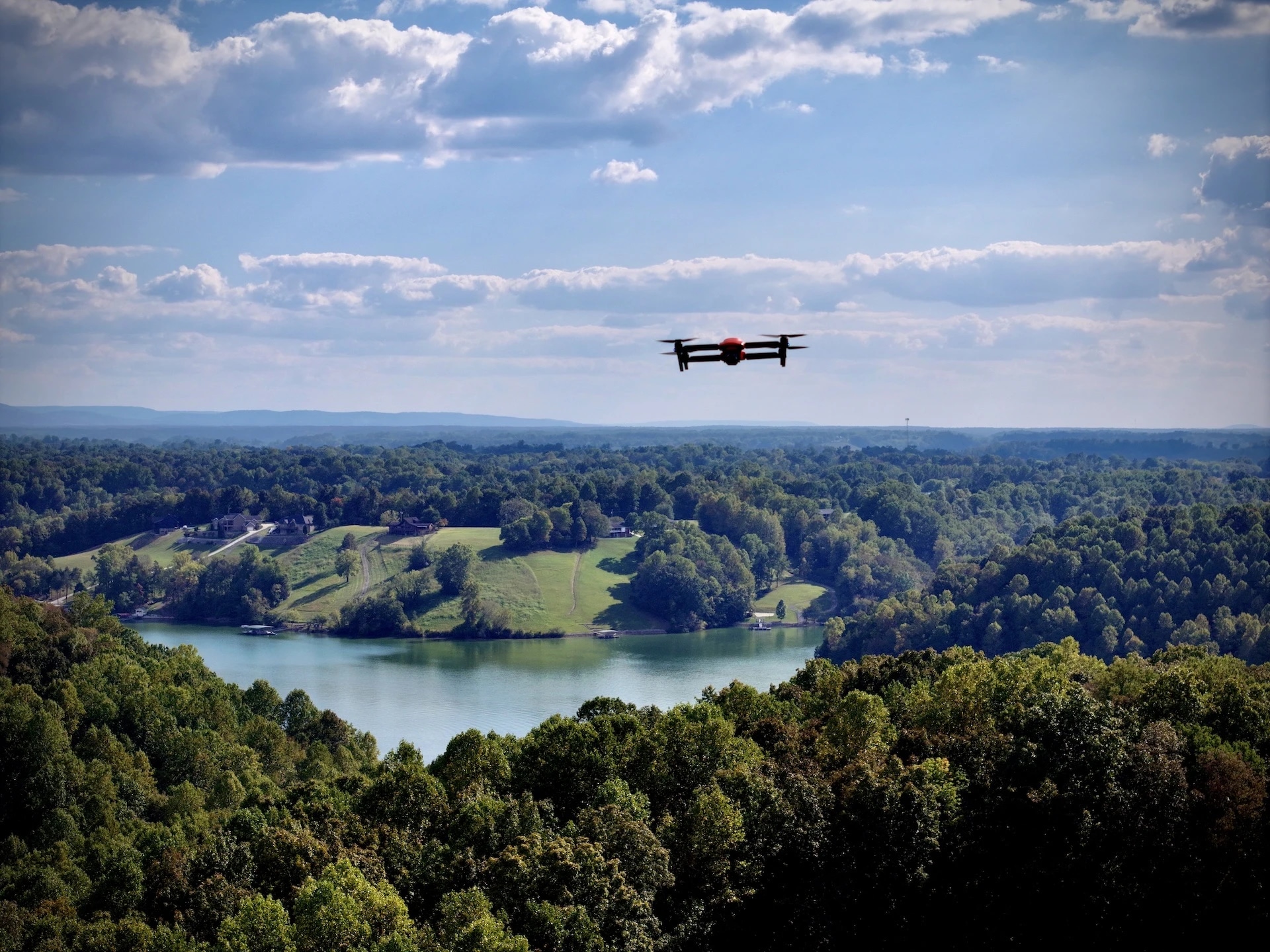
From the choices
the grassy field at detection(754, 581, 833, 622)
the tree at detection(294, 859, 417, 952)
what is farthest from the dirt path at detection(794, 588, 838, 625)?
the tree at detection(294, 859, 417, 952)

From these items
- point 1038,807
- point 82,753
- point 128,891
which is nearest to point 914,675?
point 1038,807

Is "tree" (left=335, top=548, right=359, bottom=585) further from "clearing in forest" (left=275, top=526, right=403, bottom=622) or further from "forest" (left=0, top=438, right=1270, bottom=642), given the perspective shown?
"forest" (left=0, top=438, right=1270, bottom=642)

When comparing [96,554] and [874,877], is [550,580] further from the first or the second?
[874,877]

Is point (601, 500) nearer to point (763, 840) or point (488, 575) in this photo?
point (488, 575)

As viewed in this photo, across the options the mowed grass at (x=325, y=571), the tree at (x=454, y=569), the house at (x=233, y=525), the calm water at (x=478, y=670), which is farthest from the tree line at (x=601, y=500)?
the calm water at (x=478, y=670)

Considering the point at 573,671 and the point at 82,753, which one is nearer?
the point at 82,753
